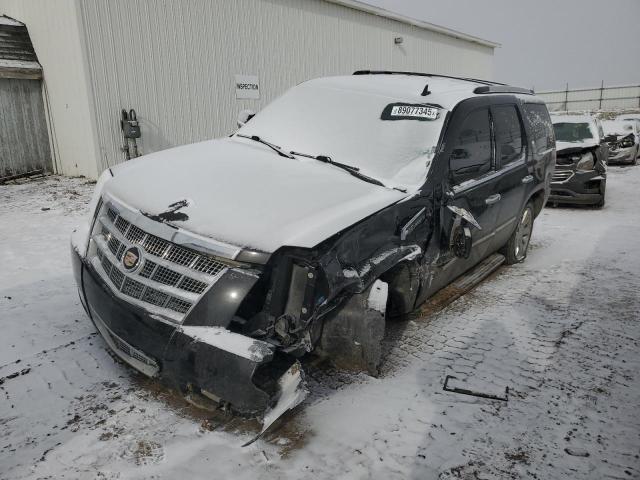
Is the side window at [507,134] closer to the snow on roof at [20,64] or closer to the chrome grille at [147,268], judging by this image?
the chrome grille at [147,268]

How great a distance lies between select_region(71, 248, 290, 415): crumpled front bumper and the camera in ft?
7.14

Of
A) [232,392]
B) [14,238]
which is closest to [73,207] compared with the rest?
[14,238]

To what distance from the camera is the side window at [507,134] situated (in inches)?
169

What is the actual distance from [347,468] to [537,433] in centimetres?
113

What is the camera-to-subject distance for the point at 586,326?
13.1 feet

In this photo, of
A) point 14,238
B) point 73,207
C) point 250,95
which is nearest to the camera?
point 14,238

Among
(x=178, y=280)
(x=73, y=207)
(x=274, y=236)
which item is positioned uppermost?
(x=274, y=236)

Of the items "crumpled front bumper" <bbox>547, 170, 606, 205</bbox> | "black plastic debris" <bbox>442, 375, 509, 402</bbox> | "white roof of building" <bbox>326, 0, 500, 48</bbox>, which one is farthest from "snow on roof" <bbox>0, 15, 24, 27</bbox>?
"black plastic debris" <bbox>442, 375, 509, 402</bbox>

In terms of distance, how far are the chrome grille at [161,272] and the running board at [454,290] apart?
219 centimetres

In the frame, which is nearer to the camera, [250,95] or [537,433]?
[537,433]

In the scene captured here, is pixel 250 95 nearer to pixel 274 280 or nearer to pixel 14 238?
pixel 14 238

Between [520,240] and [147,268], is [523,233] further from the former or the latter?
[147,268]

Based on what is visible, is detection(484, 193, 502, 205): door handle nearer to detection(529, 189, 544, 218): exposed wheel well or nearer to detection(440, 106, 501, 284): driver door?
detection(440, 106, 501, 284): driver door

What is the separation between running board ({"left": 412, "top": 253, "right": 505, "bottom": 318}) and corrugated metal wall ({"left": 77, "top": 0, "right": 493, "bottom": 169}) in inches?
319
